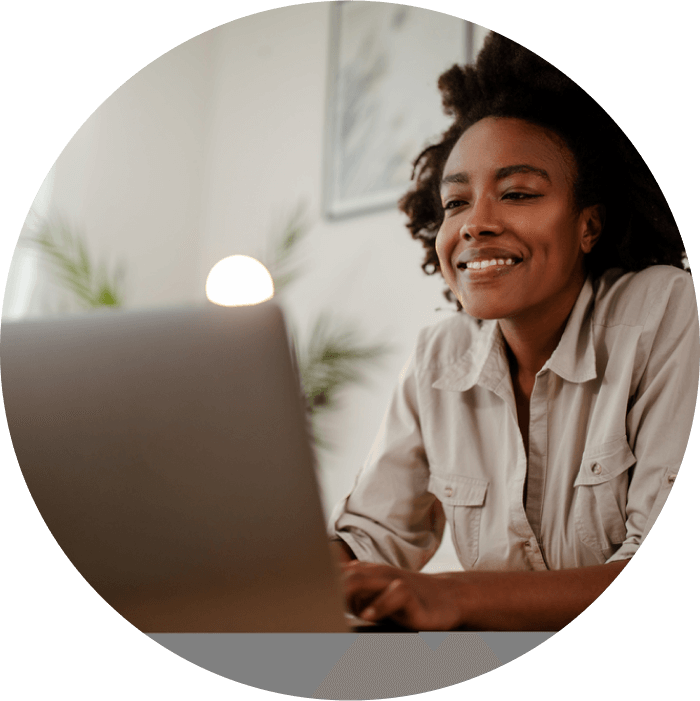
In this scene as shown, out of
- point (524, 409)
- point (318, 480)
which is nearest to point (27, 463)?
point (318, 480)

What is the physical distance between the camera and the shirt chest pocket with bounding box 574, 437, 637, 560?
3.74 ft

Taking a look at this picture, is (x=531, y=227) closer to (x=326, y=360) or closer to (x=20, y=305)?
(x=326, y=360)

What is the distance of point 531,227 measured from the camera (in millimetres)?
1131

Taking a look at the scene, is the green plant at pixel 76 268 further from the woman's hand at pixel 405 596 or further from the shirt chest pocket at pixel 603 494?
the shirt chest pocket at pixel 603 494

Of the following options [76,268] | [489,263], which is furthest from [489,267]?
[76,268]

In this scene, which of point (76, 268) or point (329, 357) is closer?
point (329, 357)

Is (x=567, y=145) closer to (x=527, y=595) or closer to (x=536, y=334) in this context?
(x=536, y=334)

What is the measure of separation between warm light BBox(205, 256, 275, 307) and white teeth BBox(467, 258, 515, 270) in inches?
12.9

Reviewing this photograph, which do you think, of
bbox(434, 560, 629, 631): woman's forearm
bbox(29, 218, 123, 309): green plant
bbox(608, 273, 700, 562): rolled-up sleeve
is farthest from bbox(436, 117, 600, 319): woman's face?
bbox(29, 218, 123, 309): green plant

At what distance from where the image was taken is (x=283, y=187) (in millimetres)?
1233

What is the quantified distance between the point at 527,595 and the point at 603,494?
0.20m

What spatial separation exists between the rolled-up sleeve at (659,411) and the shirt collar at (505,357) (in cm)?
9

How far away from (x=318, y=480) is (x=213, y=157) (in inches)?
23.7

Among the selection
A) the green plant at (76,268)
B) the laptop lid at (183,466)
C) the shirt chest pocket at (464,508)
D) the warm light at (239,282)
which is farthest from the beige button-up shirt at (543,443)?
the green plant at (76,268)
